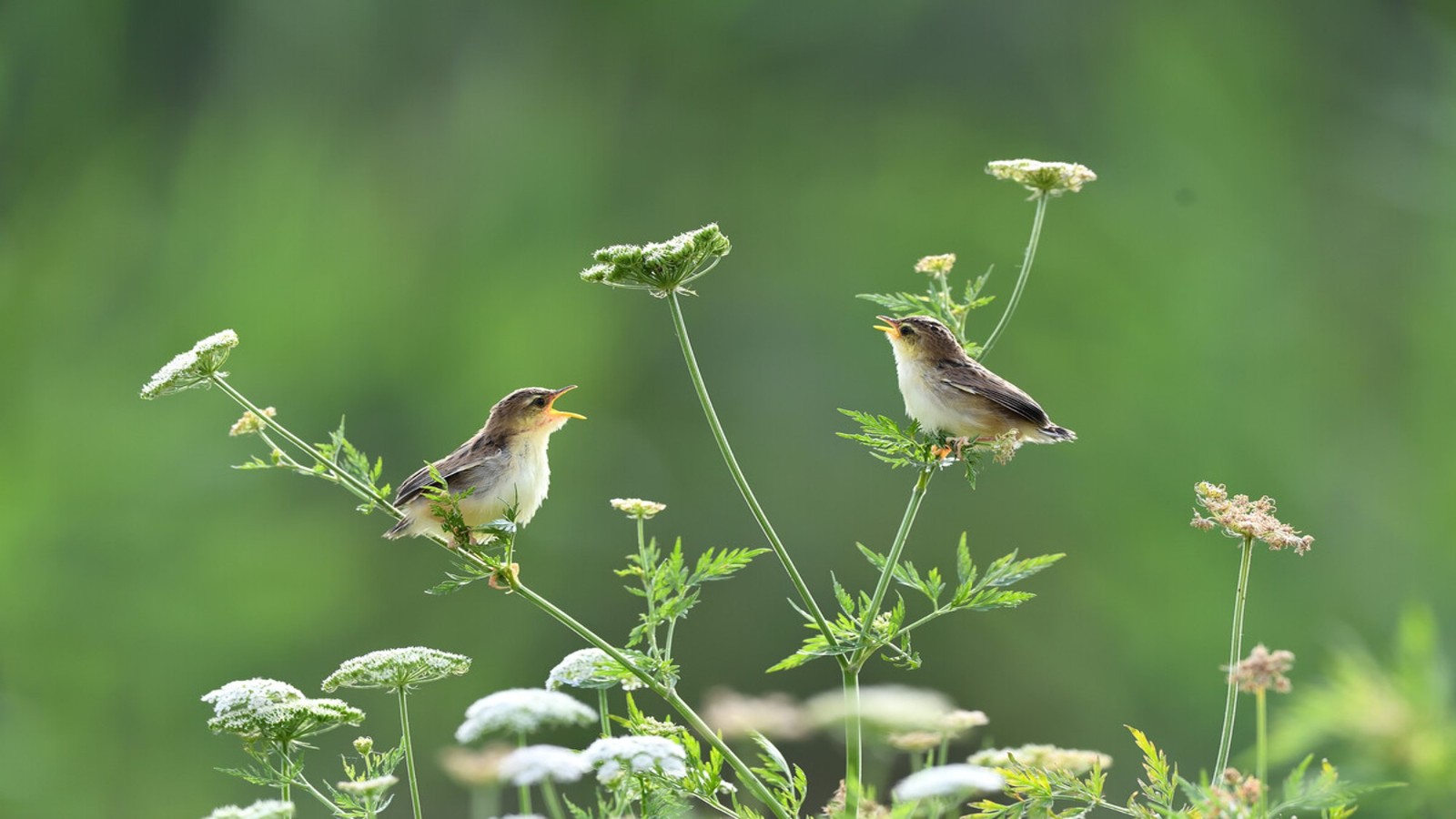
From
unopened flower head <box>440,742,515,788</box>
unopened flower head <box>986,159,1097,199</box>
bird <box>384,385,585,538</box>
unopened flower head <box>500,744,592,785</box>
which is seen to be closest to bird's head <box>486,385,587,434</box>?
bird <box>384,385,585,538</box>

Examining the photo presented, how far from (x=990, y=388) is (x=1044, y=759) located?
46.5 inches

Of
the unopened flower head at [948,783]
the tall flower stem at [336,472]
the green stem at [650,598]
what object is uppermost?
the tall flower stem at [336,472]

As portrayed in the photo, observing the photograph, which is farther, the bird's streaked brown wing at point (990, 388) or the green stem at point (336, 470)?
the bird's streaked brown wing at point (990, 388)

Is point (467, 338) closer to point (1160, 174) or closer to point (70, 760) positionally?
point (70, 760)

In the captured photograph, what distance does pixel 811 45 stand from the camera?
1516 cm

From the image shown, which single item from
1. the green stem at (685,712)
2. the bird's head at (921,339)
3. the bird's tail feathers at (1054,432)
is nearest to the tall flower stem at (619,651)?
the green stem at (685,712)

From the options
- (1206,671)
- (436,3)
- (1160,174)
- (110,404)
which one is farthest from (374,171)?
(1206,671)

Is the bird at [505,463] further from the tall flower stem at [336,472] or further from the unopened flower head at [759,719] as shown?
the unopened flower head at [759,719]

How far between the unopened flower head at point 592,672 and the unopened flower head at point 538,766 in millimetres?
545

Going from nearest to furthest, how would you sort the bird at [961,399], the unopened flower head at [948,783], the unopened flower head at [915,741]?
the unopened flower head at [948,783] → the unopened flower head at [915,741] → the bird at [961,399]

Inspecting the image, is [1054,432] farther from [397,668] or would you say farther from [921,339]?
[397,668]

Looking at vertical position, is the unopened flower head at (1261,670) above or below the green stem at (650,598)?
below

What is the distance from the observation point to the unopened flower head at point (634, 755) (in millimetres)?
2238

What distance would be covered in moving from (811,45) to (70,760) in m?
8.92
